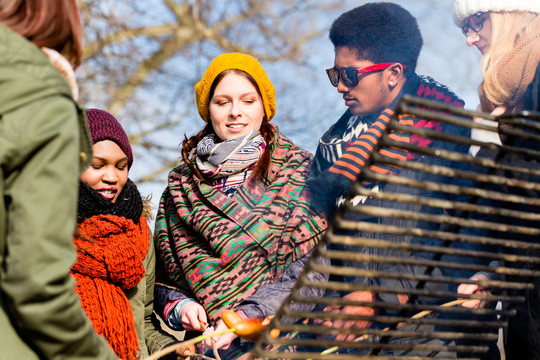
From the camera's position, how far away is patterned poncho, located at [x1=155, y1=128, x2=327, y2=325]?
2334mm

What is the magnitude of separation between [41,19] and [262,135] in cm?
143

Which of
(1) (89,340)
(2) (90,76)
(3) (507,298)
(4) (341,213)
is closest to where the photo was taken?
(4) (341,213)

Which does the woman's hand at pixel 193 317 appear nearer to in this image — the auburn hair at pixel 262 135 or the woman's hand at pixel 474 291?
the auburn hair at pixel 262 135

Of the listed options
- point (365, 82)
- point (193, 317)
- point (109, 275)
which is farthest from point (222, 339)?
point (365, 82)

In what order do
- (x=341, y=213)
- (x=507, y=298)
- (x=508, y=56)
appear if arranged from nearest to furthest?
(x=341, y=213), (x=507, y=298), (x=508, y=56)

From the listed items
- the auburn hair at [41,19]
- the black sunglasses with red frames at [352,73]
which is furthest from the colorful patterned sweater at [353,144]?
the auburn hair at [41,19]

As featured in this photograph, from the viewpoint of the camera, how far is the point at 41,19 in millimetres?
1334

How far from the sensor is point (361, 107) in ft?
8.38

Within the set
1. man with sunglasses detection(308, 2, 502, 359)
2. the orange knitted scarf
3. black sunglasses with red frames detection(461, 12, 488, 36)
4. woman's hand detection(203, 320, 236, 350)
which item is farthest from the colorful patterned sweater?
the orange knitted scarf

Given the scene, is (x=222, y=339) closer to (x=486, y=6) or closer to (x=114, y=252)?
(x=114, y=252)

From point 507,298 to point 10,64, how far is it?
125cm

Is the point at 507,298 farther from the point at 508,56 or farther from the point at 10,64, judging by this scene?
the point at 10,64

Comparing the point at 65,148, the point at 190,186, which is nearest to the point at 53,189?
A: the point at 65,148

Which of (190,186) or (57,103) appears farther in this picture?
(190,186)
